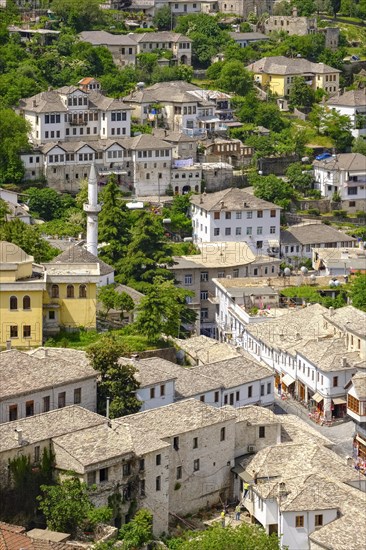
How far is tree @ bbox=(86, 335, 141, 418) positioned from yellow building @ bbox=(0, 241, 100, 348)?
502 cm

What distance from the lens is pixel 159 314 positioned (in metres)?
65.6

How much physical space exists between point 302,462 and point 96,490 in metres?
8.08

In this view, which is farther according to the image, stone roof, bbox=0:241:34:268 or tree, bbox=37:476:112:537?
stone roof, bbox=0:241:34:268

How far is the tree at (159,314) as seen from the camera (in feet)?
214

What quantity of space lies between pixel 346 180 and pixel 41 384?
4602cm

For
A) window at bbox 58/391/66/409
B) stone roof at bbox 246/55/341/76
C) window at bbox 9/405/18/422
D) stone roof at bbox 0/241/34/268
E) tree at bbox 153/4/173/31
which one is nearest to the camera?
window at bbox 9/405/18/422

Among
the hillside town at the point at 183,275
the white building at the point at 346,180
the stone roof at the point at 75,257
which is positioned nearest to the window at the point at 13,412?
the hillside town at the point at 183,275

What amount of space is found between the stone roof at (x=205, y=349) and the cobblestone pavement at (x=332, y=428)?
2.84 metres

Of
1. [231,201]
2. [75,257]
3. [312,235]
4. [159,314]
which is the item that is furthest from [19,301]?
[312,235]

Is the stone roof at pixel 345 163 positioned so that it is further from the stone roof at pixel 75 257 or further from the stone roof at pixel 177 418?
the stone roof at pixel 177 418

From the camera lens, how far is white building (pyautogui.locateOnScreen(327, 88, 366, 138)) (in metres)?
108

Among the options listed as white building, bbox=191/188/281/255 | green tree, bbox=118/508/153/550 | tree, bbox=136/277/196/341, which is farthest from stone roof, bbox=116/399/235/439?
white building, bbox=191/188/281/255

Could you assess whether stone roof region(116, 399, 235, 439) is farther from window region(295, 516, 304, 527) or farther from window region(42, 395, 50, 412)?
window region(295, 516, 304, 527)

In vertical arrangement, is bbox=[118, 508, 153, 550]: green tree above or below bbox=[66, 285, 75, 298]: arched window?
below
